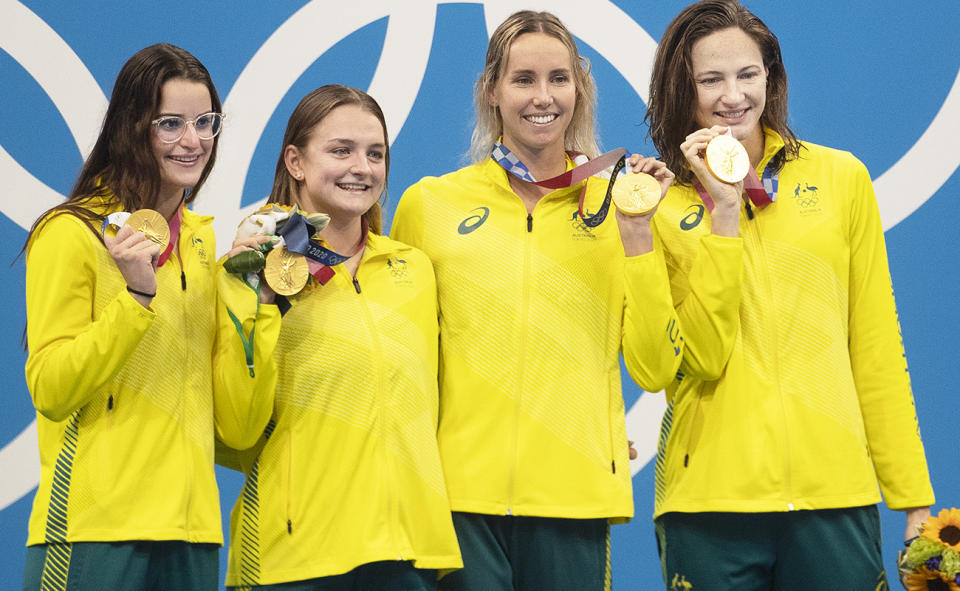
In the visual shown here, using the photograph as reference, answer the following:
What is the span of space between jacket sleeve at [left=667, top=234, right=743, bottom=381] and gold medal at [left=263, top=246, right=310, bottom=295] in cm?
97

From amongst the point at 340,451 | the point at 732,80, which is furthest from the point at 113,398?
the point at 732,80

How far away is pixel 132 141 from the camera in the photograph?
2.66m

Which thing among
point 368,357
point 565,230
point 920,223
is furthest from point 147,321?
point 920,223

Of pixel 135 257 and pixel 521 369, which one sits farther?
pixel 521 369

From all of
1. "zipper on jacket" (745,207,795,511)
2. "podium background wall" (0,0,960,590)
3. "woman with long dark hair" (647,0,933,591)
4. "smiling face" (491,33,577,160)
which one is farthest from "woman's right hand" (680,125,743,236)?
"podium background wall" (0,0,960,590)

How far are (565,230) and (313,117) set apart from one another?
28.5 inches

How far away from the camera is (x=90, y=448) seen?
2480mm

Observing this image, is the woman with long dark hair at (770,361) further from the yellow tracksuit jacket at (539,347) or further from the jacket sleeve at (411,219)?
the jacket sleeve at (411,219)

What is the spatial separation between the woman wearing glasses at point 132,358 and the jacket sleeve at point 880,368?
151cm

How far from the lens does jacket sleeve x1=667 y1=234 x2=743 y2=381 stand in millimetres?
2684

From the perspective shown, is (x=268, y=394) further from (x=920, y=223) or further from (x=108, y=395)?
(x=920, y=223)

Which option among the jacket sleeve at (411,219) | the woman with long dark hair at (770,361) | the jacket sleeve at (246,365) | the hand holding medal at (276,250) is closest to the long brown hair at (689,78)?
the woman with long dark hair at (770,361)

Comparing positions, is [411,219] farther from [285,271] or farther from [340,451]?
[340,451]

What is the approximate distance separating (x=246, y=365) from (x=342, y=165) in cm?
58
